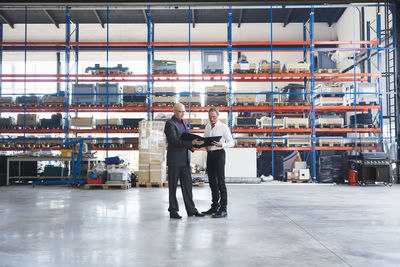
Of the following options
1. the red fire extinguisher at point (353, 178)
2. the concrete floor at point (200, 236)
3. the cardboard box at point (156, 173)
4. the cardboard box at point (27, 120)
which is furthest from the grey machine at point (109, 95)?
Result: the red fire extinguisher at point (353, 178)

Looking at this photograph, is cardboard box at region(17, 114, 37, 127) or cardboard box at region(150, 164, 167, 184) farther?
cardboard box at region(17, 114, 37, 127)

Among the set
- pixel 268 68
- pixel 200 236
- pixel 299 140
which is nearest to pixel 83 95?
pixel 268 68

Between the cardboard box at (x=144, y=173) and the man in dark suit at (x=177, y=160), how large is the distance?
553 cm

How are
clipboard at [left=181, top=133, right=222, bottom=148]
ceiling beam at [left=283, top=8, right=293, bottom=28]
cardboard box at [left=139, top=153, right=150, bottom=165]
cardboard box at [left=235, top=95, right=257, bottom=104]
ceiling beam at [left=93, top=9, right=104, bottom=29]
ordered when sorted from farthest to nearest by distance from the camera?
ceiling beam at [left=283, top=8, right=293, bottom=28], ceiling beam at [left=93, top=9, right=104, bottom=29], cardboard box at [left=235, top=95, right=257, bottom=104], cardboard box at [left=139, top=153, right=150, bottom=165], clipboard at [left=181, top=133, right=222, bottom=148]

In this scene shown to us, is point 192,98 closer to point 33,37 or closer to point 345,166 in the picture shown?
point 345,166

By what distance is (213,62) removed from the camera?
45.5ft

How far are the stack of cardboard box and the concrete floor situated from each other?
3.99m

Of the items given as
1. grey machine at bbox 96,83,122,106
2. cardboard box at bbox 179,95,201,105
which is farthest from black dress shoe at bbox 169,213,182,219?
grey machine at bbox 96,83,122,106

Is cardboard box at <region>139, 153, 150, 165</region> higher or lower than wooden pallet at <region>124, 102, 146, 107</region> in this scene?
lower

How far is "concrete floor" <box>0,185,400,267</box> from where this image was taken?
3256 millimetres

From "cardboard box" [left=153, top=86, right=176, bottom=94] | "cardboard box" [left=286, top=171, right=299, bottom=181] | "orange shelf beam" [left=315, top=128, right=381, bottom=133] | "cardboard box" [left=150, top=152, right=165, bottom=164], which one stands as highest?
"cardboard box" [left=153, top=86, right=176, bottom=94]

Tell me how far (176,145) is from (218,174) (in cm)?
79

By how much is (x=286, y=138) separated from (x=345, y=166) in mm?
2211

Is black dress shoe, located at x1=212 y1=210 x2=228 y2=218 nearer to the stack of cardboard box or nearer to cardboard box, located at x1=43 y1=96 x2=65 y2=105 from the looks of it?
the stack of cardboard box
